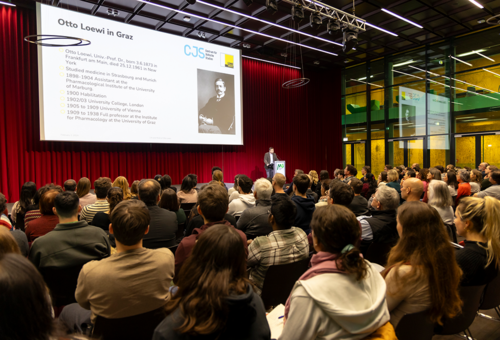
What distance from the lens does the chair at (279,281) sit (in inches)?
77.4

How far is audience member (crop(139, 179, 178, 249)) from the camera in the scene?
2.52 metres

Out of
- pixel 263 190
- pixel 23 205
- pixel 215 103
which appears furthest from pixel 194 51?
pixel 263 190

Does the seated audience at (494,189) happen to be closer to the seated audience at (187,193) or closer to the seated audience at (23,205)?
the seated audience at (187,193)

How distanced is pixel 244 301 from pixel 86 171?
822 centimetres

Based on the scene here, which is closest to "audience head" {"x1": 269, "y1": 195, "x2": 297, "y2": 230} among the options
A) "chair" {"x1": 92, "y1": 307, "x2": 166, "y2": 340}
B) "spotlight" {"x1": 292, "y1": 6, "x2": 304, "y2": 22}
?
"chair" {"x1": 92, "y1": 307, "x2": 166, "y2": 340}

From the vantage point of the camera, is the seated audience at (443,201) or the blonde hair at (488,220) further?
the seated audience at (443,201)

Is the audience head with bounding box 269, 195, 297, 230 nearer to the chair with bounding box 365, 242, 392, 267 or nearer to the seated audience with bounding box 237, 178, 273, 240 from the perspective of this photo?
the seated audience with bounding box 237, 178, 273, 240

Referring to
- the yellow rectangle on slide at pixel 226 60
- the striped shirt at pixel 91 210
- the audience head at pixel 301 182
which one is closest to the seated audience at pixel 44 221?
the striped shirt at pixel 91 210

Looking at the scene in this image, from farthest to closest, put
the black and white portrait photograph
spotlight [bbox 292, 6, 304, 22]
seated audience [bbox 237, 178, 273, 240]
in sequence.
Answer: the black and white portrait photograph → spotlight [bbox 292, 6, 304, 22] → seated audience [bbox 237, 178, 273, 240]

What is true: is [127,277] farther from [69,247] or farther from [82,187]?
[82,187]

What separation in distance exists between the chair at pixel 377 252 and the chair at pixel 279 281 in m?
0.74

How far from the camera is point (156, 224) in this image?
2.56 metres

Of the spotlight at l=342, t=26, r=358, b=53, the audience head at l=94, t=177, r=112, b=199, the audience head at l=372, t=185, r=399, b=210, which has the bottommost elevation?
the audience head at l=372, t=185, r=399, b=210

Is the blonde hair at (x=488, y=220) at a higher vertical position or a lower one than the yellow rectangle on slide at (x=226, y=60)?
lower
